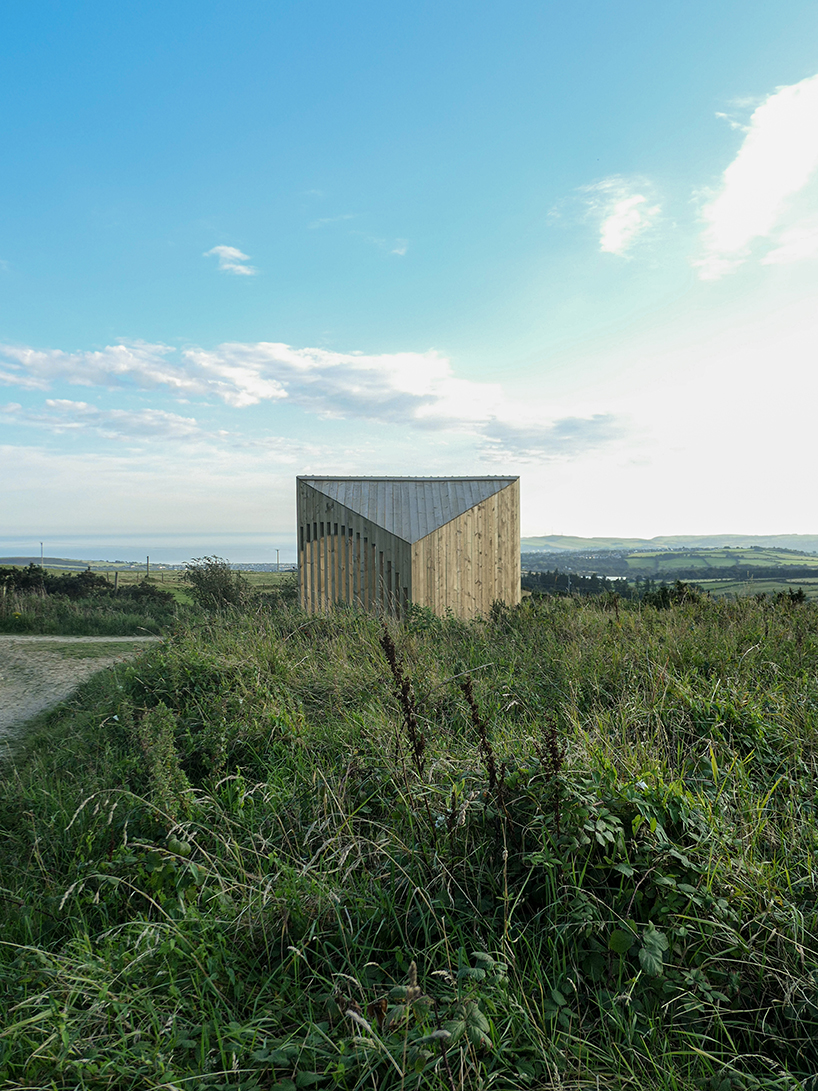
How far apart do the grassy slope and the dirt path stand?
2.58 m

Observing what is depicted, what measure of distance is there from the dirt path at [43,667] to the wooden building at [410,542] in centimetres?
306

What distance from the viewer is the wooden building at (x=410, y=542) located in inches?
390

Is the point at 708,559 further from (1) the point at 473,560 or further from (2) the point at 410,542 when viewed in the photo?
(2) the point at 410,542

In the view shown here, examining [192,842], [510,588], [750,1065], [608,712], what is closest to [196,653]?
[192,842]

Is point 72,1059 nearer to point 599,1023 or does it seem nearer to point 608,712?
point 599,1023

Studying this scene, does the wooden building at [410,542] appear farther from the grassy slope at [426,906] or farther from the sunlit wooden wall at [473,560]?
the grassy slope at [426,906]

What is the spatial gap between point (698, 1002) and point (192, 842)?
1.96m

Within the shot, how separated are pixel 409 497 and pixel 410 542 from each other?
1345 mm

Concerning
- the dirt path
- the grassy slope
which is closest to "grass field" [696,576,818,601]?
the grassy slope

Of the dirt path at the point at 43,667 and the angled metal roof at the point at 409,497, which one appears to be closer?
the dirt path at the point at 43,667

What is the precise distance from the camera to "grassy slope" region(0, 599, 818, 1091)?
1.68 meters

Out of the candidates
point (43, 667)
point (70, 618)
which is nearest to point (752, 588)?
point (43, 667)

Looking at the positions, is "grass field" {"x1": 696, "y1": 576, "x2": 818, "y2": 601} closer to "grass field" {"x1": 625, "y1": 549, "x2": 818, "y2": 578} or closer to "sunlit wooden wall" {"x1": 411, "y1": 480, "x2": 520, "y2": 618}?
"sunlit wooden wall" {"x1": 411, "y1": 480, "x2": 520, "y2": 618}

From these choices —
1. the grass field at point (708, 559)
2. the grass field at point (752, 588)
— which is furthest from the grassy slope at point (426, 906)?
the grass field at point (708, 559)
